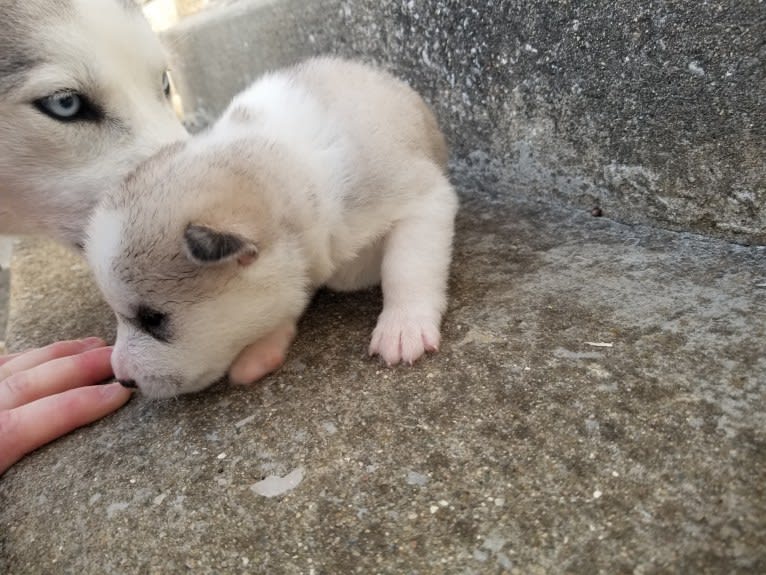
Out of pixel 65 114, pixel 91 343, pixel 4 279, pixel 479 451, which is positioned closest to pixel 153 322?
pixel 91 343

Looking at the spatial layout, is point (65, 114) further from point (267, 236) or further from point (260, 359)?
point (260, 359)

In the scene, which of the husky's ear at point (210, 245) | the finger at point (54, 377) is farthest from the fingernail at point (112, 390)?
the husky's ear at point (210, 245)

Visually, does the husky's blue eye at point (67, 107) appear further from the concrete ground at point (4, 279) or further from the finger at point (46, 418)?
the finger at point (46, 418)

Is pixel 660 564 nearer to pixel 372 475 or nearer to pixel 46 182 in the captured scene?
pixel 372 475

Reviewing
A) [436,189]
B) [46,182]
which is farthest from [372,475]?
[46,182]

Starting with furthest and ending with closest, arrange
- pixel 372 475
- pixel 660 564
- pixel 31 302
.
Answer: pixel 31 302 → pixel 372 475 → pixel 660 564

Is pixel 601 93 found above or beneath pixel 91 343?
above
